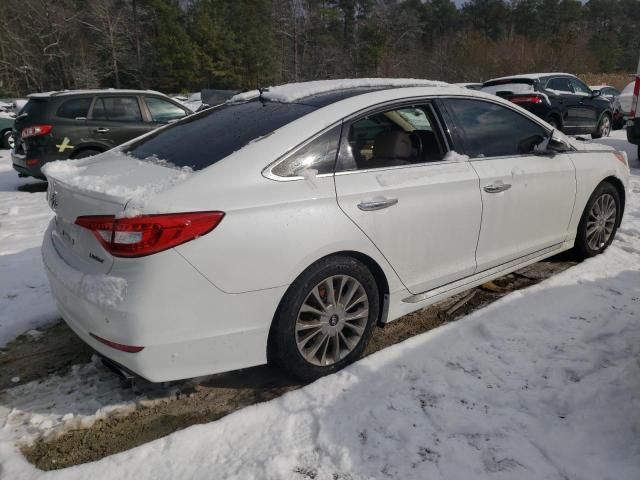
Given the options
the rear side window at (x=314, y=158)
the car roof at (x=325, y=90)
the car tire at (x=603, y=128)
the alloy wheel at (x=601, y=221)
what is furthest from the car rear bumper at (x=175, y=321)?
the car tire at (x=603, y=128)

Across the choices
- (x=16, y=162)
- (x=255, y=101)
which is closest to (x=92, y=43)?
(x=16, y=162)

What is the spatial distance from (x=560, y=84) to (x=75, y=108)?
11076mm

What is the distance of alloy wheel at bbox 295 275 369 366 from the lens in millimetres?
2699

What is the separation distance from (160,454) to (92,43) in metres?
48.0

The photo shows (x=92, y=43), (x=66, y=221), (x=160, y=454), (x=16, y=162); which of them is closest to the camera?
(x=160, y=454)

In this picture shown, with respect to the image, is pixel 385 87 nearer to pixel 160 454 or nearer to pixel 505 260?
pixel 505 260

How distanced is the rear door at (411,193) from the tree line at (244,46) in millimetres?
35786

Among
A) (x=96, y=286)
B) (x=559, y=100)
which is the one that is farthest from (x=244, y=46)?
(x=96, y=286)

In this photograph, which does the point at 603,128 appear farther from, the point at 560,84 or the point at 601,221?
the point at 601,221

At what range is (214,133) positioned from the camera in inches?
115

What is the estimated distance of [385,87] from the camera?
3232 millimetres

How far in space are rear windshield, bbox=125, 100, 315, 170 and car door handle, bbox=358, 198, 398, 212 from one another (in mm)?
614

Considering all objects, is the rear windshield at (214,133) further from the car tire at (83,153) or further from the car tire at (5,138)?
the car tire at (5,138)

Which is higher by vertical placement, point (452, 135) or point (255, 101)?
point (255, 101)
